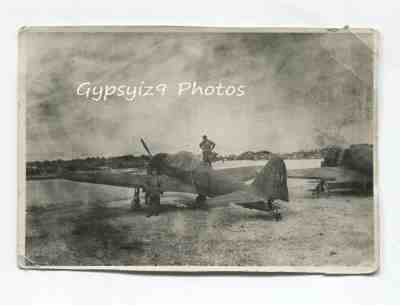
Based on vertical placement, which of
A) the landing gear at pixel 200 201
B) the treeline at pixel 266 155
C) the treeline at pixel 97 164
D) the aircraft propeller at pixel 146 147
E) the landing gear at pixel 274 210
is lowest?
the landing gear at pixel 274 210

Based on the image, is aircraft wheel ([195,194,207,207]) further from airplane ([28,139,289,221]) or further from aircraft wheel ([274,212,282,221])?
aircraft wheel ([274,212,282,221])

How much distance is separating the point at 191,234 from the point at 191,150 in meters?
0.13

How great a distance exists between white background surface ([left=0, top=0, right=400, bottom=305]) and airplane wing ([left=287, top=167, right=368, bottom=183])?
0.04 meters

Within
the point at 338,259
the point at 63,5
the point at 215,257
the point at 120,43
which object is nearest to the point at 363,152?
the point at 338,259

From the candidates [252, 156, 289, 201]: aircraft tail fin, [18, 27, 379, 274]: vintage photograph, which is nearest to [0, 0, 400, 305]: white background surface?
[18, 27, 379, 274]: vintage photograph

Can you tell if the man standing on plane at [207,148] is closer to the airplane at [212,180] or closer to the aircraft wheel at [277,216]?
the airplane at [212,180]

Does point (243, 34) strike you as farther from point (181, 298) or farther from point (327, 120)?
point (181, 298)

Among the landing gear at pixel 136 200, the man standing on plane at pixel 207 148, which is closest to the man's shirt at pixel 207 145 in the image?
the man standing on plane at pixel 207 148

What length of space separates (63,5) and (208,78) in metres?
0.26

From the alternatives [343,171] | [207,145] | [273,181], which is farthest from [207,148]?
[343,171]

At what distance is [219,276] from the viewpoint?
0.85 metres

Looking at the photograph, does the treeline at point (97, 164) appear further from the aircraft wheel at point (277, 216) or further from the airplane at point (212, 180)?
the aircraft wheel at point (277, 216)

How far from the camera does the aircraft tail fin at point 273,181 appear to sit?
86 cm

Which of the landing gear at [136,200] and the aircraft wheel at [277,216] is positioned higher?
the landing gear at [136,200]
